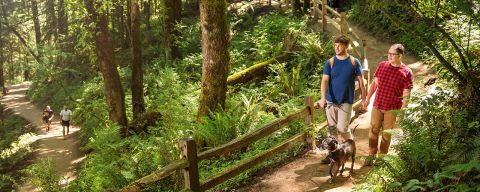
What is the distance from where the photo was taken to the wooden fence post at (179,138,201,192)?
6.08 metres

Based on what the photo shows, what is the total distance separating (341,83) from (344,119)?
0.61 m

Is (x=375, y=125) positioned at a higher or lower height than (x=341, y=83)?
lower

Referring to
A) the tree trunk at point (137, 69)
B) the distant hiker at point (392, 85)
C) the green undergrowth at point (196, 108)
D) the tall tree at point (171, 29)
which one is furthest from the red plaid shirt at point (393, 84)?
the tall tree at point (171, 29)

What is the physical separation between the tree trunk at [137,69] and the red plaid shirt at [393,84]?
37.7ft

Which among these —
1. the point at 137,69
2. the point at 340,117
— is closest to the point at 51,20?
the point at 137,69

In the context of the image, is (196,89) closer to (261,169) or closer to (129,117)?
(129,117)

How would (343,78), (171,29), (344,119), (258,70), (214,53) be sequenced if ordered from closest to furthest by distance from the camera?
(343,78) < (344,119) < (214,53) < (258,70) < (171,29)

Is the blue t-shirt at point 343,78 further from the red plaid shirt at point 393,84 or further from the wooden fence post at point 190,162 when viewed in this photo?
the wooden fence post at point 190,162

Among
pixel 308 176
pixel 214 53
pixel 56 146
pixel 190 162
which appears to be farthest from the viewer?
pixel 56 146

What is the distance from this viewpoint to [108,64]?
15.5 metres

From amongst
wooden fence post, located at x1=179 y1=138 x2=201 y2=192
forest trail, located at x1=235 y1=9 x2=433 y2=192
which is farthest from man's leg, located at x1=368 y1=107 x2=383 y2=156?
wooden fence post, located at x1=179 y1=138 x2=201 y2=192

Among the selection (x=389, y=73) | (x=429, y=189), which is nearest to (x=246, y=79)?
(x=389, y=73)

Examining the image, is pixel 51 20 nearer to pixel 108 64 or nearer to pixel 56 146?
Result: pixel 56 146

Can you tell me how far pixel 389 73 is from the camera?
648 cm
